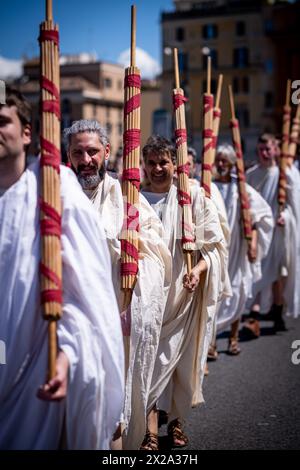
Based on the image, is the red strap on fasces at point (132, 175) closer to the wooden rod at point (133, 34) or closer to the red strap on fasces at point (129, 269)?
the red strap on fasces at point (129, 269)

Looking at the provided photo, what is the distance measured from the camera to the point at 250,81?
2795 inches

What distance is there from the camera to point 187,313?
20.0ft

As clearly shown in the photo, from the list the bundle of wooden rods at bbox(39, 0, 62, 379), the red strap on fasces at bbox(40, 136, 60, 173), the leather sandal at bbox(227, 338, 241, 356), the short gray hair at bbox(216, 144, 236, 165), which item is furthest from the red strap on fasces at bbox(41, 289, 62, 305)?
the short gray hair at bbox(216, 144, 236, 165)

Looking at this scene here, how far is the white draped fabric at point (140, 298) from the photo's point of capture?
482 centimetres

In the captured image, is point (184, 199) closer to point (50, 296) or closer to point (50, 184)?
point (50, 184)

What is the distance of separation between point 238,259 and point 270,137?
1.84 m

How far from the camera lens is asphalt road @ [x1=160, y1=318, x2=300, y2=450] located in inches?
229

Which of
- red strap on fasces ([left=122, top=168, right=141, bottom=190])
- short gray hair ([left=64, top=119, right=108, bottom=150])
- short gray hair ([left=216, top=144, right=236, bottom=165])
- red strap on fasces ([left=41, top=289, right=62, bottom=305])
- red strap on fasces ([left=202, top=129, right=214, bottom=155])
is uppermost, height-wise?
short gray hair ([left=216, top=144, right=236, bottom=165])

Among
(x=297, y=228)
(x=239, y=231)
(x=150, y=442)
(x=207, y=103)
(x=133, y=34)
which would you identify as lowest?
(x=150, y=442)

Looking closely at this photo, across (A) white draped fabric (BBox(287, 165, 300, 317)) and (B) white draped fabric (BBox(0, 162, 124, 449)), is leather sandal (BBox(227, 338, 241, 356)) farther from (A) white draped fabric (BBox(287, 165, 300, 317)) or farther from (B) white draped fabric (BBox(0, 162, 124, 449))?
(B) white draped fabric (BBox(0, 162, 124, 449))

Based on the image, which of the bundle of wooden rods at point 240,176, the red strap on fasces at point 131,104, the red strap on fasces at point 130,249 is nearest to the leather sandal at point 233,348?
the bundle of wooden rods at point 240,176

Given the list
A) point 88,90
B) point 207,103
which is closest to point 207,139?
point 207,103

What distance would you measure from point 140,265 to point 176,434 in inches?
65.2

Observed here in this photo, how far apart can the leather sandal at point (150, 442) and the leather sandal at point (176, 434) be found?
19cm
